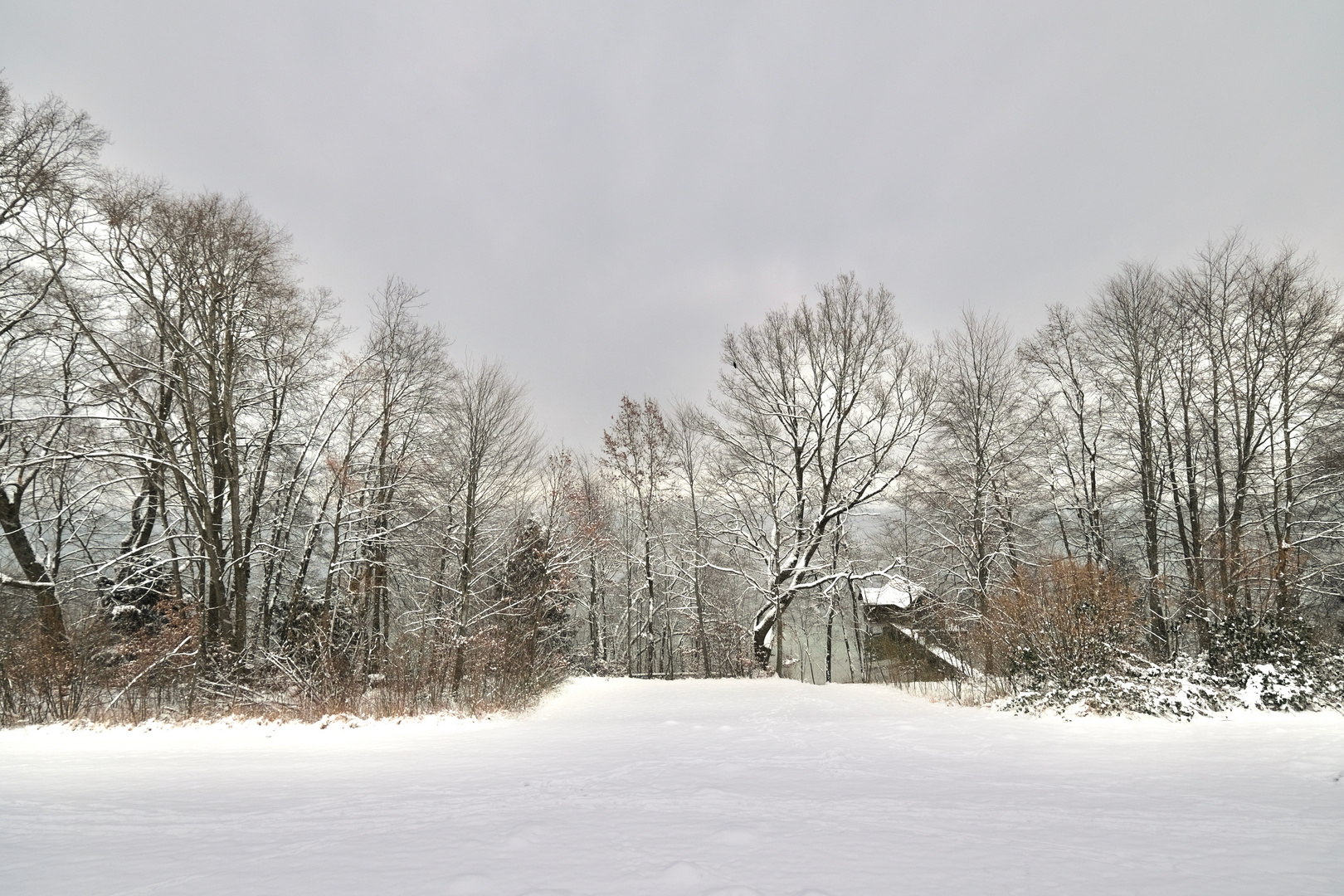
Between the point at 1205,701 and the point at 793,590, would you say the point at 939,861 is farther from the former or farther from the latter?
the point at 793,590

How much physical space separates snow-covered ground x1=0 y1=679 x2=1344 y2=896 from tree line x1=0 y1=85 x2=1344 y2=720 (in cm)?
293

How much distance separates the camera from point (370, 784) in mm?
4984

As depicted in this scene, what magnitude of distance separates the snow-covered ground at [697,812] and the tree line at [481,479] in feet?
9.60

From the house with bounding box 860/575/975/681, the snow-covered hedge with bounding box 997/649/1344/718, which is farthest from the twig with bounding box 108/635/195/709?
the house with bounding box 860/575/975/681

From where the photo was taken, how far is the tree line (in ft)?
35.3

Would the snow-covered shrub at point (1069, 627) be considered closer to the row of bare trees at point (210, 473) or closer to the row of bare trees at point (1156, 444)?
the row of bare trees at point (1156, 444)

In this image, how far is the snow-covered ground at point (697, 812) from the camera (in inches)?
100

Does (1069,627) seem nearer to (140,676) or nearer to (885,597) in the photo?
(140,676)

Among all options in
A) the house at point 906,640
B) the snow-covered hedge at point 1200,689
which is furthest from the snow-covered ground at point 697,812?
the house at point 906,640

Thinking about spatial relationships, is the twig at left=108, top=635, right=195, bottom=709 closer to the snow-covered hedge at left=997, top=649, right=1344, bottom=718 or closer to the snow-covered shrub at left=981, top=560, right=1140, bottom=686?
the snow-covered hedge at left=997, top=649, right=1344, bottom=718

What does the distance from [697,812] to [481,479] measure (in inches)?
588

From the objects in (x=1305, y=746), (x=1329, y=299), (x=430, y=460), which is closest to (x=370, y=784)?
(x=1305, y=746)

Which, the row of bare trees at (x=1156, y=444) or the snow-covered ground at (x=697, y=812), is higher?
the row of bare trees at (x=1156, y=444)

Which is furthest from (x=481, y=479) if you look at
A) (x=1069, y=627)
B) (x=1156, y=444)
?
(x=1156, y=444)
